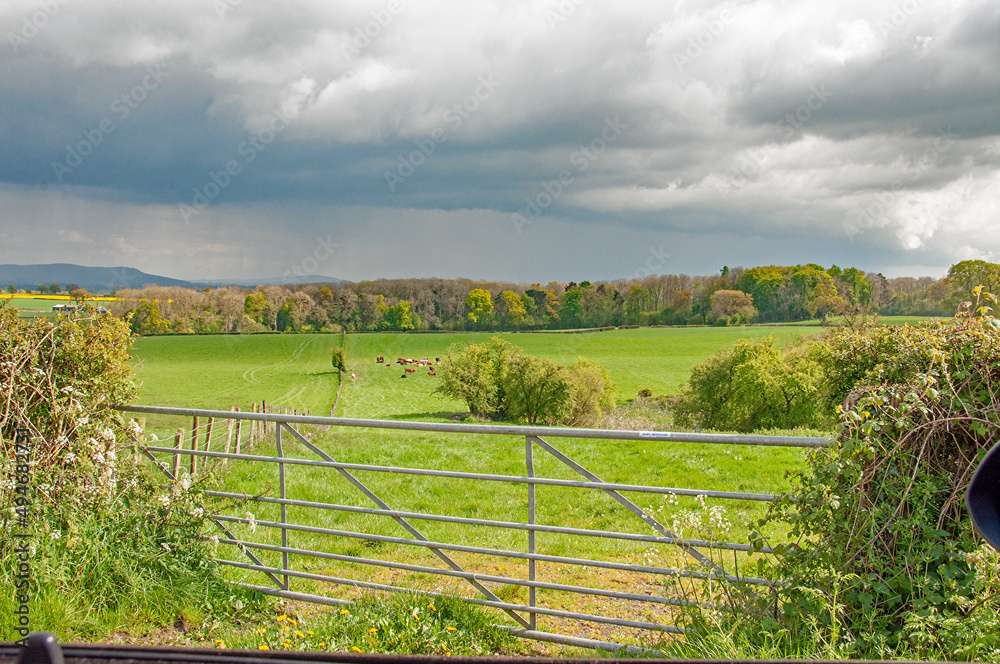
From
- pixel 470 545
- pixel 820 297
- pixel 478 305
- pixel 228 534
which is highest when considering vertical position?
pixel 820 297

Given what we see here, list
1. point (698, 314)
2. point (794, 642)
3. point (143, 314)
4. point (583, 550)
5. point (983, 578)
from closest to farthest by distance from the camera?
point (983, 578), point (794, 642), point (583, 550), point (143, 314), point (698, 314)

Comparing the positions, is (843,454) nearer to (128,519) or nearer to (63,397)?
(128,519)

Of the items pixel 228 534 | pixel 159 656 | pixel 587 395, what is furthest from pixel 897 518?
pixel 587 395

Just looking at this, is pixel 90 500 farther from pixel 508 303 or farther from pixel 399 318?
pixel 399 318

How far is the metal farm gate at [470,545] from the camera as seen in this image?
307 cm

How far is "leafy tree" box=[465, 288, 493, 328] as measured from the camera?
72.6m

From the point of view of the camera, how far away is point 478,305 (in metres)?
73.2

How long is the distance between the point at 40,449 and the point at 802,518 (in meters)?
4.19

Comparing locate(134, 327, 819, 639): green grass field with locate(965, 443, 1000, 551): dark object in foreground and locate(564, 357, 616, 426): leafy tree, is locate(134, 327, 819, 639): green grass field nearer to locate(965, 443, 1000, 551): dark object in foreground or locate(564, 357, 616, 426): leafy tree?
locate(965, 443, 1000, 551): dark object in foreground

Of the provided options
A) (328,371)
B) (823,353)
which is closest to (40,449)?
(823,353)

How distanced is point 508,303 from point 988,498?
7385 centimetres

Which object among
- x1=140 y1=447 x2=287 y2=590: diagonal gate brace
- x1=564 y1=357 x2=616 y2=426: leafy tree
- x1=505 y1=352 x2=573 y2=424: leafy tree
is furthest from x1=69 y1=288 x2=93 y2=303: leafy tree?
x1=505 y1=352 x2=573 y2=424: leafy tree

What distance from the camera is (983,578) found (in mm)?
2215

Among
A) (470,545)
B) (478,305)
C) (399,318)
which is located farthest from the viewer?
(399,318)
